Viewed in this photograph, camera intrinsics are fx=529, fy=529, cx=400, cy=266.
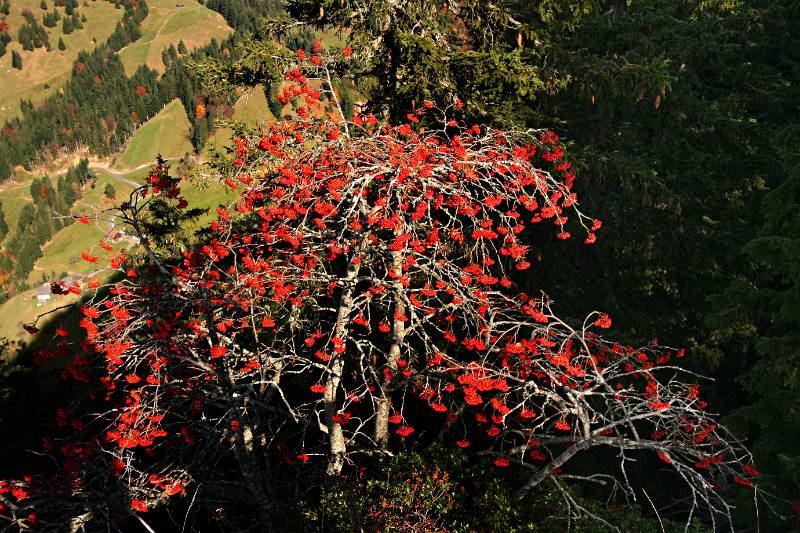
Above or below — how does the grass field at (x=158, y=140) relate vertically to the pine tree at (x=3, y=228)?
above

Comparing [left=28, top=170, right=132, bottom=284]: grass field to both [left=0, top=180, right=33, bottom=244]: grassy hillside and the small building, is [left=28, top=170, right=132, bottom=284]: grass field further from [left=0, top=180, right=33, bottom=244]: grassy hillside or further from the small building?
[left=0, top=180, right=33, bottom=244]: grassy hillside

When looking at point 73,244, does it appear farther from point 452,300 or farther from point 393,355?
point 393,355

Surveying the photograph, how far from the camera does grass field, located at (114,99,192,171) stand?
145000 mm

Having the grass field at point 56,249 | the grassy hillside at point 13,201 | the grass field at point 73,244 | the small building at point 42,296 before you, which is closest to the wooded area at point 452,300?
the grass field at point 56,249

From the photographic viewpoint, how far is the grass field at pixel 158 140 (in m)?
→ 145

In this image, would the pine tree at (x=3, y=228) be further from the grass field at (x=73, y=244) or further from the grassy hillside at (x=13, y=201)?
the grass field at (x=73, y=244)

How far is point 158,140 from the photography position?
14625 cm

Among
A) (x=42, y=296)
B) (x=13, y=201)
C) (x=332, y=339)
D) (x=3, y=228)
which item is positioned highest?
(x=332, y=339)

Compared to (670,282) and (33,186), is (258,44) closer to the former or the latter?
(670,282)

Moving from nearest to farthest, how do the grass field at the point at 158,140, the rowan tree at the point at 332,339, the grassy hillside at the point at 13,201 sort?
the rowan tree at the point at 332,339, the grassy hillside at the point at 13,201, the grass field at the point at 158,140

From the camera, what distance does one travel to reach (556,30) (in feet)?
38.5

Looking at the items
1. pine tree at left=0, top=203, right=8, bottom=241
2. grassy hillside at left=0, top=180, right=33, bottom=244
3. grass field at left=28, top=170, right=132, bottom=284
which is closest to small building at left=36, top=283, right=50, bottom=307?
grass field at left=28, top=170, right=132, bottom=284

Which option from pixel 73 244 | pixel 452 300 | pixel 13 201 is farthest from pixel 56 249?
pixel 452 300

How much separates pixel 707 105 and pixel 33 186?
556ft
